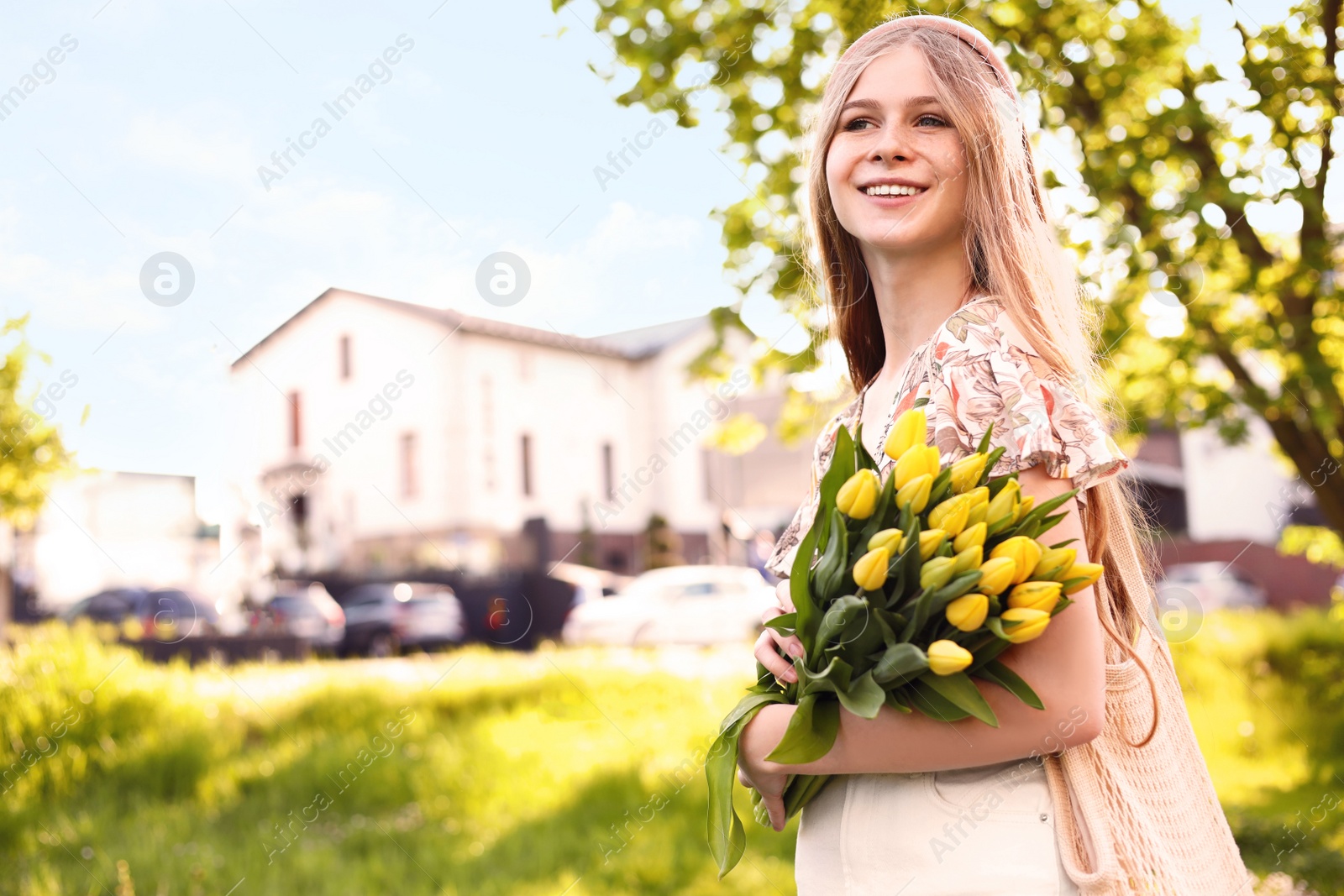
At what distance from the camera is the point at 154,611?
44.0 ft

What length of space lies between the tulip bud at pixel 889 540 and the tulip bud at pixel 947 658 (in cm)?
12

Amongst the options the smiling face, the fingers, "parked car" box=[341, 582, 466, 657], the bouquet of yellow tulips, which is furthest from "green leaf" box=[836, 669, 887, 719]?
"parked car" box=[341, 582, 466, 657]

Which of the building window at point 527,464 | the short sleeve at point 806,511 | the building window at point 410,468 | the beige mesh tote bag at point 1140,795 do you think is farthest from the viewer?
the building window at point 527,464

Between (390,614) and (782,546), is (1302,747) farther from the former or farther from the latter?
(390,614)

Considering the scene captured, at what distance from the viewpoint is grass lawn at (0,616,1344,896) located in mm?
4617

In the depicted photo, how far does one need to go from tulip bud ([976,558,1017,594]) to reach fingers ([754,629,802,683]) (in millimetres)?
253

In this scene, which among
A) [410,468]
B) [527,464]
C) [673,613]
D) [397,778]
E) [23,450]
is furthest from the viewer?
[527,464]

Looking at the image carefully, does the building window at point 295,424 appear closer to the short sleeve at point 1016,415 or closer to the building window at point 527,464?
the building window at point 527,464

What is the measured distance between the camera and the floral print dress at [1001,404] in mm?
1235

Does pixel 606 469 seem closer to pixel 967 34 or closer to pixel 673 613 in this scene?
pixel 673 613

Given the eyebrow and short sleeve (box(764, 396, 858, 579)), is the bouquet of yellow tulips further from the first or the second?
the eyebrow

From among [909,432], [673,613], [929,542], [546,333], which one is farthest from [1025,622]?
[546,333]

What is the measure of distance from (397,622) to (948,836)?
17.1 meters

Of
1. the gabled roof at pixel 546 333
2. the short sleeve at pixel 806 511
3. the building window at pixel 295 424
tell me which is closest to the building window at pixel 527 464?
the gabled roof at pixel 546 333
